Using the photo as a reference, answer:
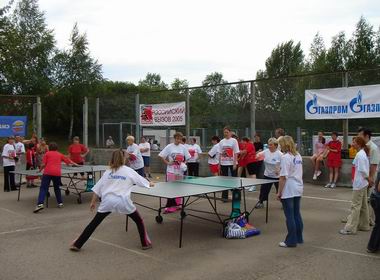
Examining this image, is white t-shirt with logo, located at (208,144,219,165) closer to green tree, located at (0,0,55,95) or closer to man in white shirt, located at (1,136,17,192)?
man in white shirt, located at (1,136,17,192)

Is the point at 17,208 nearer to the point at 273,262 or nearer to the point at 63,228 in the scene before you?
the point at 63,228

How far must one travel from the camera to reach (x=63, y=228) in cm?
843

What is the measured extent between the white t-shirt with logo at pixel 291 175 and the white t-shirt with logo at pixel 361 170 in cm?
113

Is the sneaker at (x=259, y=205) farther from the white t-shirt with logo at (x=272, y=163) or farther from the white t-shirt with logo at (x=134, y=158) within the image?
the white t-shirt with logo at (x=134, y=158)

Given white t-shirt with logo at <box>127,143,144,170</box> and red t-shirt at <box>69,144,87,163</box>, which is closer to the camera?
white t-shirt with logo at <box>127,143,144,170</box>

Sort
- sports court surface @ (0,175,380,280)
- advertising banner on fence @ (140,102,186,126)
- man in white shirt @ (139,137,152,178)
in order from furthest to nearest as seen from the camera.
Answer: advertising banner on fence @ (140,102,186,126), man in white shirt @ (139,137,152,178), sports court surface @ (0,175,380,280)

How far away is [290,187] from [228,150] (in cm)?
445

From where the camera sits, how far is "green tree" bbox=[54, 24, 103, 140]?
49031mm

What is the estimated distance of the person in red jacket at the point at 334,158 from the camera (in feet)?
43.7

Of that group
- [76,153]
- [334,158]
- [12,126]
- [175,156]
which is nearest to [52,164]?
[175,156]

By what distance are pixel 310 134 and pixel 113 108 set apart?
8.93 m

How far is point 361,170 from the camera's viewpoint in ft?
24.1

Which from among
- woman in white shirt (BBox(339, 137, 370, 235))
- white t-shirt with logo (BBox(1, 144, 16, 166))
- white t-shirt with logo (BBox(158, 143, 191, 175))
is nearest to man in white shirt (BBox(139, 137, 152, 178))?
white t-shirt with logo (BBox(1, 144, 16, 166))

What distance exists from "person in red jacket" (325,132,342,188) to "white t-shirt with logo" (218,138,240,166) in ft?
12.0
